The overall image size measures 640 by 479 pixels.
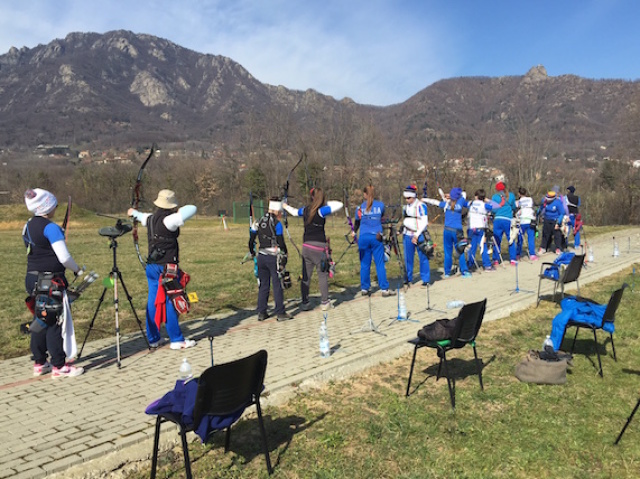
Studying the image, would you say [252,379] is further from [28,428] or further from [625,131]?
[625,131]

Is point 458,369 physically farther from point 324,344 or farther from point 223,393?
point 223,393

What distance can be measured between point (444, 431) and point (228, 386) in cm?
221

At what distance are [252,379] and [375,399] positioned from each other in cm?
197

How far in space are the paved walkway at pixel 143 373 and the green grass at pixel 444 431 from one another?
0.36m

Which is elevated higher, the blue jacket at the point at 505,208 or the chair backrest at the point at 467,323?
the blue jacket at the point at 505,208

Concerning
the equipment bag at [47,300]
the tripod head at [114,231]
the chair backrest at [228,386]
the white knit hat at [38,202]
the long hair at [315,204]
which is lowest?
the chair backrest at [228,386]

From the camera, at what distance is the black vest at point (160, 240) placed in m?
6.79

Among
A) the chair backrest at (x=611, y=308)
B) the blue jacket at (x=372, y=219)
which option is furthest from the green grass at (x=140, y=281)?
the chair backrest at (x=611, y=308)

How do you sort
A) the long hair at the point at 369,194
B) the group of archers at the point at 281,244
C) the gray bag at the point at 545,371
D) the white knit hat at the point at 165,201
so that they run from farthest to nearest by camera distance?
the long hair at the point at 369,194
the white knit hat at the point at 165,201
the group of archers at the point at 281,244
the gray bag at the point at 545,371

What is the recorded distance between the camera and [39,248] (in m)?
5.80

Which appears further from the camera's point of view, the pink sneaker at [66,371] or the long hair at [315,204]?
the long hair at [315,204]

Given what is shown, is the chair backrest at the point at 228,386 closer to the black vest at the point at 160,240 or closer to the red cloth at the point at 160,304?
the red cloth at the point at 160,304

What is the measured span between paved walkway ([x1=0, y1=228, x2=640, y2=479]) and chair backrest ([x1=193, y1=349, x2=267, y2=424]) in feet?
3.67

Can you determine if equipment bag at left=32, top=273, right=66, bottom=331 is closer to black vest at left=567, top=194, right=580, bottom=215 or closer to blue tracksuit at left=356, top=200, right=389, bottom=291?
blue tracksuit at left=356, top=200, right=389, bottom=291
